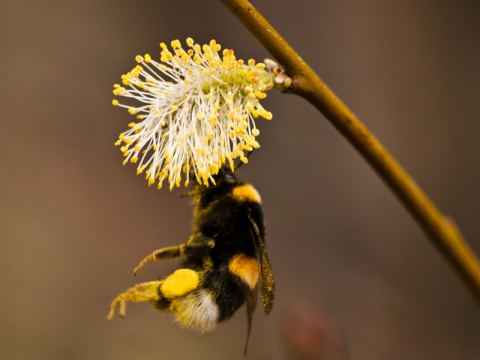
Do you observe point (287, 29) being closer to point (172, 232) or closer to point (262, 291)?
point (172, 232)

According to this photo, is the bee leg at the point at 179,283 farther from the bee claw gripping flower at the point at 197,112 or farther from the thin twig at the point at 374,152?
the thin twig at the point at 374,152

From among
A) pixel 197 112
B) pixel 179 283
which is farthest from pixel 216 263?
pixel 197 112

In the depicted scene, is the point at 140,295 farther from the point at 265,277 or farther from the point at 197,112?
the point at 197,112

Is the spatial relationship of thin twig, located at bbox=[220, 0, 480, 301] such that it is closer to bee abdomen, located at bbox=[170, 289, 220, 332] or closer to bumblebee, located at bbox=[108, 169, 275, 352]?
bumblebee, located at bbox=[108, 169, 275, 352]

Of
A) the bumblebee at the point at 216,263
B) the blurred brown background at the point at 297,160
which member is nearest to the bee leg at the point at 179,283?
the bumblebee at the point at 216,263

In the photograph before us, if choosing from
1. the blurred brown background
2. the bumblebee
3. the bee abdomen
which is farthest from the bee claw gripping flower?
the blurred brown background

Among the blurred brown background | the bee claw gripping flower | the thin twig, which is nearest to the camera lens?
the thin twig
